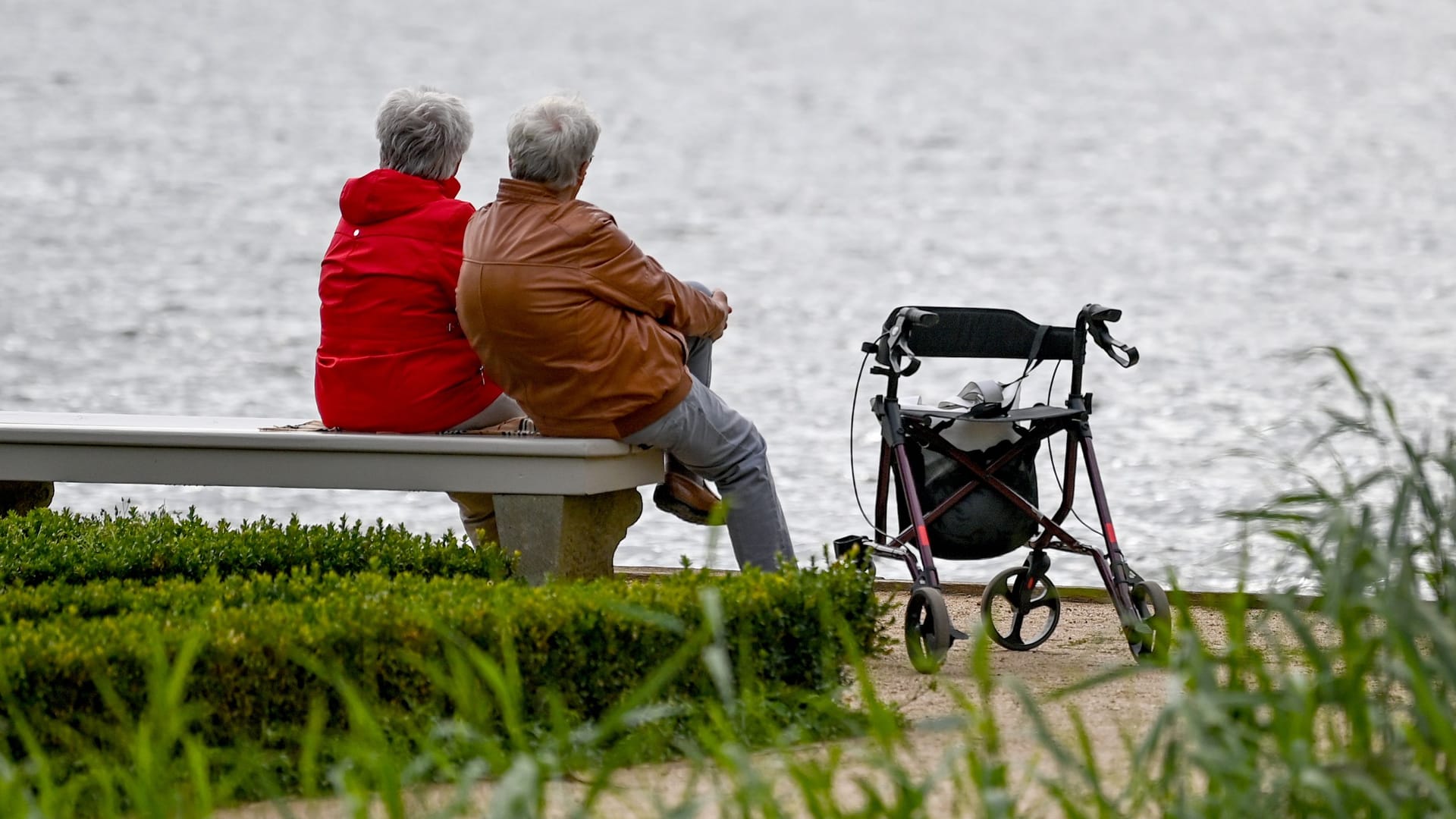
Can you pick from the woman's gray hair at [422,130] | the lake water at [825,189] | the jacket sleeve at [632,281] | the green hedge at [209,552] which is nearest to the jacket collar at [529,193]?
the jacket sleeve at [632,281]

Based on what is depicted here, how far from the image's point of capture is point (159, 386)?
2025 centimetres

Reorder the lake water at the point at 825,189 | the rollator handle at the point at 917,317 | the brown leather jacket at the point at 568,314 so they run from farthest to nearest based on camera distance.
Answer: the lake water at the point at 825,189 → the rollator handle at the point at 917,317 → the brown leather jacket at the point at 568,314

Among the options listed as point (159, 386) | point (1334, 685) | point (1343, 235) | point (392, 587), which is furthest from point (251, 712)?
point (1343, 235)

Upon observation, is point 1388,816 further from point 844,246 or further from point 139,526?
point 844,246

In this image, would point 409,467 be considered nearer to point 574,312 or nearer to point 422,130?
point 574,312

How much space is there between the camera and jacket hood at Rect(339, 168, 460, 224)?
5543mm

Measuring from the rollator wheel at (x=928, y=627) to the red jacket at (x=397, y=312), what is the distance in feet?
5.05

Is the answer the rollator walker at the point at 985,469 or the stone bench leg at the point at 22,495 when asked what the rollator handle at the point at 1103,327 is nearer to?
the rollator walker at the point at 985,469

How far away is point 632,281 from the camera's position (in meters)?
5.33

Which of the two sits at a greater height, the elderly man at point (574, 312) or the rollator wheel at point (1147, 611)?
the elderly man at point (574, 312)

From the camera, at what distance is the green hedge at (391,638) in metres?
3.88

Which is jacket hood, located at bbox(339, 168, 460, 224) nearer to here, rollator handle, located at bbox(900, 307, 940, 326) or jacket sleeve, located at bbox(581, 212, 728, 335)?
jacket sleeve, located at bbox(581, 212, 728, 335)

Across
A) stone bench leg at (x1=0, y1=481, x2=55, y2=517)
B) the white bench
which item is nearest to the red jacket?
the white bench

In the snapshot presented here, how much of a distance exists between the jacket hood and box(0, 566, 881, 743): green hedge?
138 centimetres
